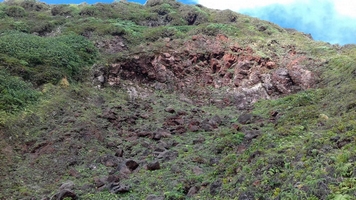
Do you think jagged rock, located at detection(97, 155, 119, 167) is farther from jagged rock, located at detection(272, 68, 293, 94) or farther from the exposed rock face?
jagged rock, located at detection(272, 68, 293, 94)

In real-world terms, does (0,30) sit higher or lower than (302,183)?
higher

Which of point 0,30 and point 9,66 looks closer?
point 9,66

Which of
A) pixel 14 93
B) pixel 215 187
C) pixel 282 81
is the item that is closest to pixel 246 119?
pixel 215 187


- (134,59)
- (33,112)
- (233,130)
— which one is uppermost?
(134,59)

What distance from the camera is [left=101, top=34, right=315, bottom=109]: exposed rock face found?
24.5 metres

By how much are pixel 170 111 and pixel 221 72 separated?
7931mm

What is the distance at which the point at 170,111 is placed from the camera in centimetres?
2155

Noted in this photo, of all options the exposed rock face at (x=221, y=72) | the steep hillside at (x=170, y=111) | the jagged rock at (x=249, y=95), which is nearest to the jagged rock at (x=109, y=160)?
the steep hillside at (x=170, y=111)

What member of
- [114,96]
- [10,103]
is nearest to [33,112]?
[10,103]

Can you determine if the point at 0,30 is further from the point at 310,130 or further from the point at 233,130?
the point at 310,130

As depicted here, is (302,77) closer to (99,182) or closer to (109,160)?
(109,160)

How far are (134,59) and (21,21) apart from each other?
15602 mm

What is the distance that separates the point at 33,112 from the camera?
58.5 feet

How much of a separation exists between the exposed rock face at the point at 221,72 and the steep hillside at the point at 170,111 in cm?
10
